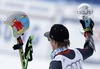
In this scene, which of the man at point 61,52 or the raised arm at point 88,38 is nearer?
the man at point 61,52

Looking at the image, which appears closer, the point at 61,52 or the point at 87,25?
the point at 61,52

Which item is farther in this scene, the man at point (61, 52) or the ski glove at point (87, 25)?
the ski glove at point (87, 25)

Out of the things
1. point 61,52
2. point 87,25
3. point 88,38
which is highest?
point 87,25

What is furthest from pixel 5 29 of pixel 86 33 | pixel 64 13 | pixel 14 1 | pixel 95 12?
pixel 86 33

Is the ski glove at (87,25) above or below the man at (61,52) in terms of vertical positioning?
above

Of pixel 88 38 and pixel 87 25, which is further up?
pixel 87 25

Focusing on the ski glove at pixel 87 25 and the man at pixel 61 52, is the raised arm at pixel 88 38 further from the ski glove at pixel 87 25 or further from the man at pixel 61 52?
the man at pixel 61 52

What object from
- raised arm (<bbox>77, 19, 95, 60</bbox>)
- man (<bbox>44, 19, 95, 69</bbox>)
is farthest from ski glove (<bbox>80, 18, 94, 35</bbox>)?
man (<bbox>44, 19, 95, 69</bbox>)

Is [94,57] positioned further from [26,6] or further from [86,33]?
[86,33]

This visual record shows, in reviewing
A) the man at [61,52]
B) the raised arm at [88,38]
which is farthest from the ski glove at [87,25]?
the man at [61,52]

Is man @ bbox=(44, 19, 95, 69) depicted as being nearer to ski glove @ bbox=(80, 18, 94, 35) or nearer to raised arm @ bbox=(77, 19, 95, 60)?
raised arm @ bbox=(77, 19, 95, 60)

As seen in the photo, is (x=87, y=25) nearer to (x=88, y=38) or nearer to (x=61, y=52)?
(x=88, y=38)

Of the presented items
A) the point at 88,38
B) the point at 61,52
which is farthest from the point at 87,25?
the point at 61,52

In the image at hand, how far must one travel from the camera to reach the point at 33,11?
6.41 m
